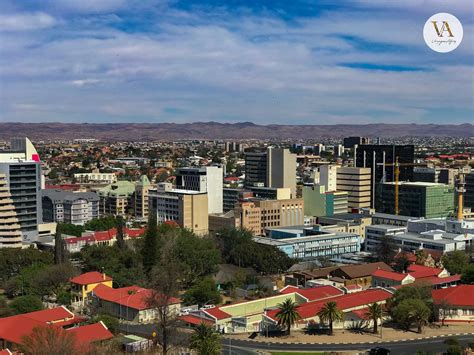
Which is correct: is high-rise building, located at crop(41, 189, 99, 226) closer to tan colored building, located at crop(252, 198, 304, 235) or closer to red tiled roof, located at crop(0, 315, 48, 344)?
tan colored building, located at crop(252, 198, 304, 235)

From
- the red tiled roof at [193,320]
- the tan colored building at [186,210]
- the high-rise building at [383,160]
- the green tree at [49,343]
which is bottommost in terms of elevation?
the red tiled roof at [193,320]

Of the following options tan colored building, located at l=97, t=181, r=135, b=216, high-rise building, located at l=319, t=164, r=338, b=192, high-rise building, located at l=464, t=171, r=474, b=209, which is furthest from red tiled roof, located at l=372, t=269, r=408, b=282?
tan colored building, located at l=97, t=181, r=135, b=216

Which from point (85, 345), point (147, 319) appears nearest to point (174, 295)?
Result: point (147, 319)

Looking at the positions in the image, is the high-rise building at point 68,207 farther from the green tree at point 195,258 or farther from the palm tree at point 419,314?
the palm tree at point 419,314

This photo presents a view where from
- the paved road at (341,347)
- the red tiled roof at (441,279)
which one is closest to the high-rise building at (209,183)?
the red tiled roof at (441,279)

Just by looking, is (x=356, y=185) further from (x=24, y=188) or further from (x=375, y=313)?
(x=375, y=313)

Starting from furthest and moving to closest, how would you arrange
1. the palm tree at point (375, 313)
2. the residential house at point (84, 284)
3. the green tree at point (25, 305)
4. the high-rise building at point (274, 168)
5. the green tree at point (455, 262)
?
the high-rise building at point (274, 168), the green tree at point (455, 262), the residential house at point (84, 284), the green tree at point (25, 305), the palm tree at point (375, 313)

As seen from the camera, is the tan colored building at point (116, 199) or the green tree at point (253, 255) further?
the tan colored building at point (116, 199)
